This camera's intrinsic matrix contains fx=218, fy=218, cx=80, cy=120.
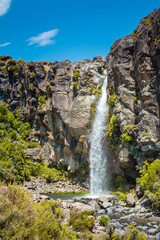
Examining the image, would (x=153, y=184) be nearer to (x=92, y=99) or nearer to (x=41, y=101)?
(x=92, y=99)

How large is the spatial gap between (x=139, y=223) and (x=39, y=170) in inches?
970

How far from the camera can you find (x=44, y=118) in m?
41.7

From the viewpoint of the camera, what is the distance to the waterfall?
3102cm

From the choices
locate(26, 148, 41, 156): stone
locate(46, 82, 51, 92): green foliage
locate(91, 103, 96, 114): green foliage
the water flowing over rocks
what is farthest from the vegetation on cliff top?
the water flowing over rocks

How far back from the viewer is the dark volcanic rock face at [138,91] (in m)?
23.3

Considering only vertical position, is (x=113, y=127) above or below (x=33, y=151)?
above

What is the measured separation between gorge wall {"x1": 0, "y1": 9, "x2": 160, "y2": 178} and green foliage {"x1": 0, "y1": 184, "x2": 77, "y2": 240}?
55.3 feet

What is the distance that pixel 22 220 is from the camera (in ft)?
23.6

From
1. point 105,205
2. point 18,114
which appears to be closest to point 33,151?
point 18,114

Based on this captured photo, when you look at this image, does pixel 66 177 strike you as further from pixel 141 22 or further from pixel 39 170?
pixel 141 22

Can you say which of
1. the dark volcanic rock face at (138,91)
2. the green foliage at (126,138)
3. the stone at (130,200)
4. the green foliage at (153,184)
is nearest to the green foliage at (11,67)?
the dark volcanic rock face at (138,91)

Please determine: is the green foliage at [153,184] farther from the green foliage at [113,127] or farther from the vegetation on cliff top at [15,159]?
the vegetation on cliff top at [15,159]

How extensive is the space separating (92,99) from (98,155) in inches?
366

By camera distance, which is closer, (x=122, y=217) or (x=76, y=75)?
(x=122, y=217)
